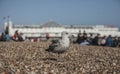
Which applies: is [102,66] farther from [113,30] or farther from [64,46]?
[113,30]

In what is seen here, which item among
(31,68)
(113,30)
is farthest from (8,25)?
(31,68)

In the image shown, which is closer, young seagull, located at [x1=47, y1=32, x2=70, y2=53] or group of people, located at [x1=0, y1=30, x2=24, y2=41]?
young seagull, located at [x1=47, y1=32, x2=70, y2=53]

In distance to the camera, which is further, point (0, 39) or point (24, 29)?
point (24, 29)

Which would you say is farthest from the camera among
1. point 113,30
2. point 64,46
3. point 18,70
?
point 113,30

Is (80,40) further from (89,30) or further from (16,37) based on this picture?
(89,30)

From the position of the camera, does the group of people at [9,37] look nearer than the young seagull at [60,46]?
No

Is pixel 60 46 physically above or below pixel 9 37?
above

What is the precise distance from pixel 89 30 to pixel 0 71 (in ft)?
196

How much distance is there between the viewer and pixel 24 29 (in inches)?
2457

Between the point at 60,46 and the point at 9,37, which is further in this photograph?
the point at 9,37

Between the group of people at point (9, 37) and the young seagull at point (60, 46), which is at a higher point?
the young seagull at point (60, 46)

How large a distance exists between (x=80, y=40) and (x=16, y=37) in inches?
180

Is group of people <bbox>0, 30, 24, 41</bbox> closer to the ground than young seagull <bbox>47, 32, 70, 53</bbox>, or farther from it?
closer to the ground

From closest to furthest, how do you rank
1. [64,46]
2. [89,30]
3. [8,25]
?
[64,46]
[8,25]
[89,30]
